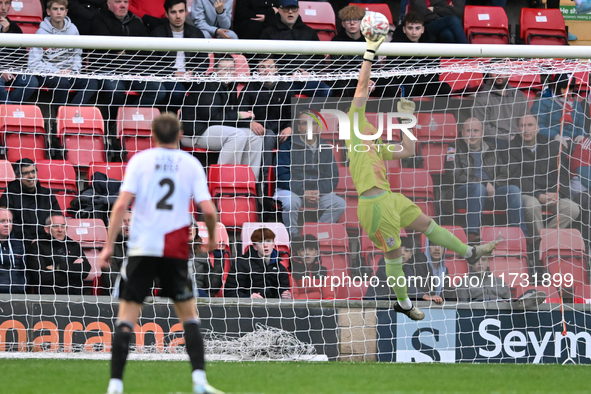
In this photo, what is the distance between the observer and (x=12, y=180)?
26.0 ft

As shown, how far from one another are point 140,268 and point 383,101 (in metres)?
5.37

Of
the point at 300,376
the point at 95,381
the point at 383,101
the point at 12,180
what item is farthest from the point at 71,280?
the point at 383,101

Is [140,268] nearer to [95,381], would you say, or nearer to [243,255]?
[95,381]

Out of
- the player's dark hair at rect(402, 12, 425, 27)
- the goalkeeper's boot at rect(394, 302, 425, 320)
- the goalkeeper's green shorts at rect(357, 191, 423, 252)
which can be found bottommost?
the goalkeeper's boot at rect(394, 302, 425, 320)

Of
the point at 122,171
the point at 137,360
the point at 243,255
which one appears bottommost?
the point at 137,360

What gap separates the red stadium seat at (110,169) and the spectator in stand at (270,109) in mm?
1533

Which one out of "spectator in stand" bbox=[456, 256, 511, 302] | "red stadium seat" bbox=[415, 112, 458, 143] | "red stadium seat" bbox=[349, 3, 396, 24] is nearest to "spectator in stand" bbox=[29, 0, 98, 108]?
"red stadium seat" bbox=[415, 112, 458, 143]

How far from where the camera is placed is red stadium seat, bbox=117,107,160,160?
863cm

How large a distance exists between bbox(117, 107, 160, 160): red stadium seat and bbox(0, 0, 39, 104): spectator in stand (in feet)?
3.27

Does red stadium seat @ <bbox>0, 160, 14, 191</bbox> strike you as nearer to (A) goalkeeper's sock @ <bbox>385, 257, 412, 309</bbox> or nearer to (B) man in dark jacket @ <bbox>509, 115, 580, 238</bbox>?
(A) goalkeeper's sock @ <bbox>385, 257, 412, 309</bbox>

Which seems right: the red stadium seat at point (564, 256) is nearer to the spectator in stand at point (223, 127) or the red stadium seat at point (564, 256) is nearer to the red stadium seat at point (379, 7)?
the spectator in stand at point (223, 127)

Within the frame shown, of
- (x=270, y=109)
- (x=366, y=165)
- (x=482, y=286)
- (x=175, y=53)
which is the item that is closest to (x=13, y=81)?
(x=175, y=53)

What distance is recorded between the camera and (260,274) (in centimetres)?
768

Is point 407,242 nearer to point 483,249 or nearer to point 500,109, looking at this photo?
point 483,249
